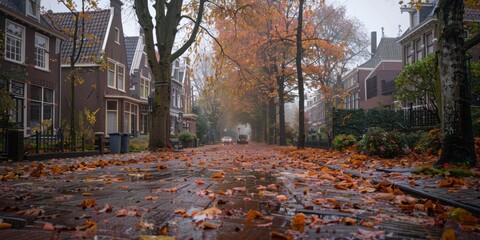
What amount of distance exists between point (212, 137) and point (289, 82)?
29.3m

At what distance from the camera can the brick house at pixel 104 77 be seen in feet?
88.8

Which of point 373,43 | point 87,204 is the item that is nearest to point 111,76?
point 87,204

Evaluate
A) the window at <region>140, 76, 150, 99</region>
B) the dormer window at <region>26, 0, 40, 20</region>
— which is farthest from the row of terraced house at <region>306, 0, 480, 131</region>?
the dormer window at <region>26, 0, 40, 20</region>

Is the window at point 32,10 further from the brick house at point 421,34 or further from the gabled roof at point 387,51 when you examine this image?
the gabled roof at point 387,51

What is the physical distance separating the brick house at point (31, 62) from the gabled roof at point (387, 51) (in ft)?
111

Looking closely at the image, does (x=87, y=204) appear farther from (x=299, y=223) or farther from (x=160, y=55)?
(x=160, y=55)

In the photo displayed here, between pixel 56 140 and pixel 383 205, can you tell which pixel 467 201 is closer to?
pixel 383 205

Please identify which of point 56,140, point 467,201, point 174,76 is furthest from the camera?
point 174,76

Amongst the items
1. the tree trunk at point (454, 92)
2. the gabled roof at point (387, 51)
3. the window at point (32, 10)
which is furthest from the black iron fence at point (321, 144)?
the gabled roof at point (387, 51)

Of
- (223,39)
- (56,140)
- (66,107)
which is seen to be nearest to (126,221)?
(56,140)

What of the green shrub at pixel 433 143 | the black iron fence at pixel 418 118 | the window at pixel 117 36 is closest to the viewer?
the green shrub at pixel 433 143

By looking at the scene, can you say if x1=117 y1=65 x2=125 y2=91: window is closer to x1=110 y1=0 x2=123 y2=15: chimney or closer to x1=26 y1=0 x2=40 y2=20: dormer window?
x1=110 y1=0 x2=123 y2=15: chimney

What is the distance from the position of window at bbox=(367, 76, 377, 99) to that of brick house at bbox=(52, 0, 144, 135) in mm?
26559

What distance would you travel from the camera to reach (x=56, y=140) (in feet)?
45.1
